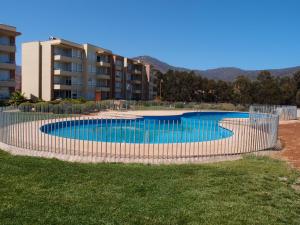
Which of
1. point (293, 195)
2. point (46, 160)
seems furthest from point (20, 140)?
point (293, 195)

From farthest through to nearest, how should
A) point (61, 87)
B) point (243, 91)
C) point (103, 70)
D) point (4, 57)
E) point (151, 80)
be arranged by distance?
point (151, 80) → point (103, 70) → point (243, 91) → point (61, 87) → point (4, 57)

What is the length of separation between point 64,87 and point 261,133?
1648 inches

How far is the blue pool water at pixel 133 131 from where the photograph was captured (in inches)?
562

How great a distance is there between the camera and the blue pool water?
1426cm

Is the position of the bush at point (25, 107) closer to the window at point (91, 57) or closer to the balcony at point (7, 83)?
the balcony at point (7, 83)

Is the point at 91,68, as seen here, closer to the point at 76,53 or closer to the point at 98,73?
the point at 98,73

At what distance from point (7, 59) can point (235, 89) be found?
38.9 m

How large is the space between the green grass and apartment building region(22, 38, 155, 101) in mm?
42587

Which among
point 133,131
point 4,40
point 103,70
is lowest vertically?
point 133,131

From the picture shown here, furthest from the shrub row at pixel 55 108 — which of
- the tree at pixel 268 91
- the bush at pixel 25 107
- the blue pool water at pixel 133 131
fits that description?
the tree at pixel 268 91

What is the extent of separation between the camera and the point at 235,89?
5900 centimetres

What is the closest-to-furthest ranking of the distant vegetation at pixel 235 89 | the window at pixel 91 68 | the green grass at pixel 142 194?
the green grass at pixel 142 194, the distant vegetation at pixel 235 89, the window at pixel 91 68

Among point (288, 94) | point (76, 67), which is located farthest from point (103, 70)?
point (288, 94)

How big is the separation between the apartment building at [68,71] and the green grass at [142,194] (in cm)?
4259
